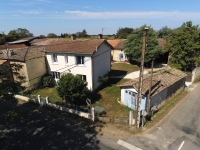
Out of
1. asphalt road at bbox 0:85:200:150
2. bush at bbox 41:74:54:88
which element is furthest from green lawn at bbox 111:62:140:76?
Result: asphalt road at bbox 0:85:200:150

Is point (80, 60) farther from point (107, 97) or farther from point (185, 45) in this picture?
point (185, 45)

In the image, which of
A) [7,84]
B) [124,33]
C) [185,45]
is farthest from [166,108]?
[124,33]

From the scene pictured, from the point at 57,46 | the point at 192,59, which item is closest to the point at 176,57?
the point at 192,59

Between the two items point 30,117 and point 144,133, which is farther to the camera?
point 30,117

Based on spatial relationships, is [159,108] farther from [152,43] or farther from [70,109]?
[152,43]

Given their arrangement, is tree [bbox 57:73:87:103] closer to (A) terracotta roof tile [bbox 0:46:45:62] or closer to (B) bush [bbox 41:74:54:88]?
(B) bush [bbox 41:74:54:88]

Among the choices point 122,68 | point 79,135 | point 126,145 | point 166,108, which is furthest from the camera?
point 122,68
